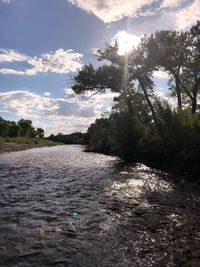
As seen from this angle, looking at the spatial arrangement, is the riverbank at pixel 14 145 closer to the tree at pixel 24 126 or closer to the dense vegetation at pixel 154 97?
the dense vegetation at pixel 154 97

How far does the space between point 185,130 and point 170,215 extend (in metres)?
16.3

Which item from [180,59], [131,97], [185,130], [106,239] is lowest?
[106,239]

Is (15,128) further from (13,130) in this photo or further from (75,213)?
(75,213)

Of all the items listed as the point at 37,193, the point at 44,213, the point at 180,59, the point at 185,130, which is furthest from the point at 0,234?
the point at 180,59

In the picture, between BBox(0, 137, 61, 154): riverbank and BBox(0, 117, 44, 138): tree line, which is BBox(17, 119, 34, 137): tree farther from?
BBox(0, 137, 61, 154): riverbank

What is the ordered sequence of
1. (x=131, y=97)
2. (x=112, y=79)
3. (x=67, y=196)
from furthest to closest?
(x=131, y=97), (x=112, y=79), (x=67, y=196)

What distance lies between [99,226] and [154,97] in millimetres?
29983

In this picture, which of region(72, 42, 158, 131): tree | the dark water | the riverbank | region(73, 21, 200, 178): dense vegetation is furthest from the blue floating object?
the riverbank

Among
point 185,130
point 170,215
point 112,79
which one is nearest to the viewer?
point 170,215

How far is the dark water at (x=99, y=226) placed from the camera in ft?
26.5

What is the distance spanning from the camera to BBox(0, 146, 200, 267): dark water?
8070 mm

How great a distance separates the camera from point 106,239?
940 centimetres

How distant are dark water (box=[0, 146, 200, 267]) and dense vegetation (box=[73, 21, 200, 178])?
35.0ft

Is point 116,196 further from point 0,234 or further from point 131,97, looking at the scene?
point 131,97
